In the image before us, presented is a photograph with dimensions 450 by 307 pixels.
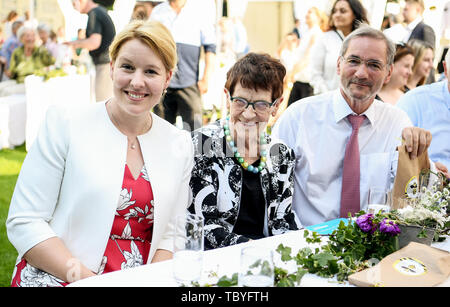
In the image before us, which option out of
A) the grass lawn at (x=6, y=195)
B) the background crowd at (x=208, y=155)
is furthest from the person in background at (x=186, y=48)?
the background crowd at (x=208, y=155)

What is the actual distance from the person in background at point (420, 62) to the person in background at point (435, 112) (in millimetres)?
2017

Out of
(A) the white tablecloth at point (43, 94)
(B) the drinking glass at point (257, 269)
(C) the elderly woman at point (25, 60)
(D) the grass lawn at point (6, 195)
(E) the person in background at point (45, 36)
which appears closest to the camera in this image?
(B) the drinking glass at point (257, 269)

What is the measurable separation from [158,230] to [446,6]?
609cm

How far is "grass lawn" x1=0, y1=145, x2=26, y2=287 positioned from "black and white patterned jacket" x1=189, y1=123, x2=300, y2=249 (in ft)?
5.89

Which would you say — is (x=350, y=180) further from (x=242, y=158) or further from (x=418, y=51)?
(x=418, y=51)

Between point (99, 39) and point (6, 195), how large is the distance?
2.12 metres

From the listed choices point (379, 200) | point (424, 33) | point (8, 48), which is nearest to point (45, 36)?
point (8, 48)

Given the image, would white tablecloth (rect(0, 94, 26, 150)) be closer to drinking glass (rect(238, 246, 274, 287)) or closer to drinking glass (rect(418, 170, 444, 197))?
drinking glass (rect(418, 170, 444, 197))

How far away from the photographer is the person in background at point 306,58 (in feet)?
21.1

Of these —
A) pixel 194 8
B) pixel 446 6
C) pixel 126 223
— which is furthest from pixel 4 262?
A: pixel 446 6

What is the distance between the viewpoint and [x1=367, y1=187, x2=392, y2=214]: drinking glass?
1872 millimetres

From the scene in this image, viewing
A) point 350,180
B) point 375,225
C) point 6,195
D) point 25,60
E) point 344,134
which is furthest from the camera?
point 25,60

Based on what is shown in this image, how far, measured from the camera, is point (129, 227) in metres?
1.96

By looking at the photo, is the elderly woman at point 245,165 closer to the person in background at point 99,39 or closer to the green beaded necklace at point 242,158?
the green beaded necklace at point 242,158
